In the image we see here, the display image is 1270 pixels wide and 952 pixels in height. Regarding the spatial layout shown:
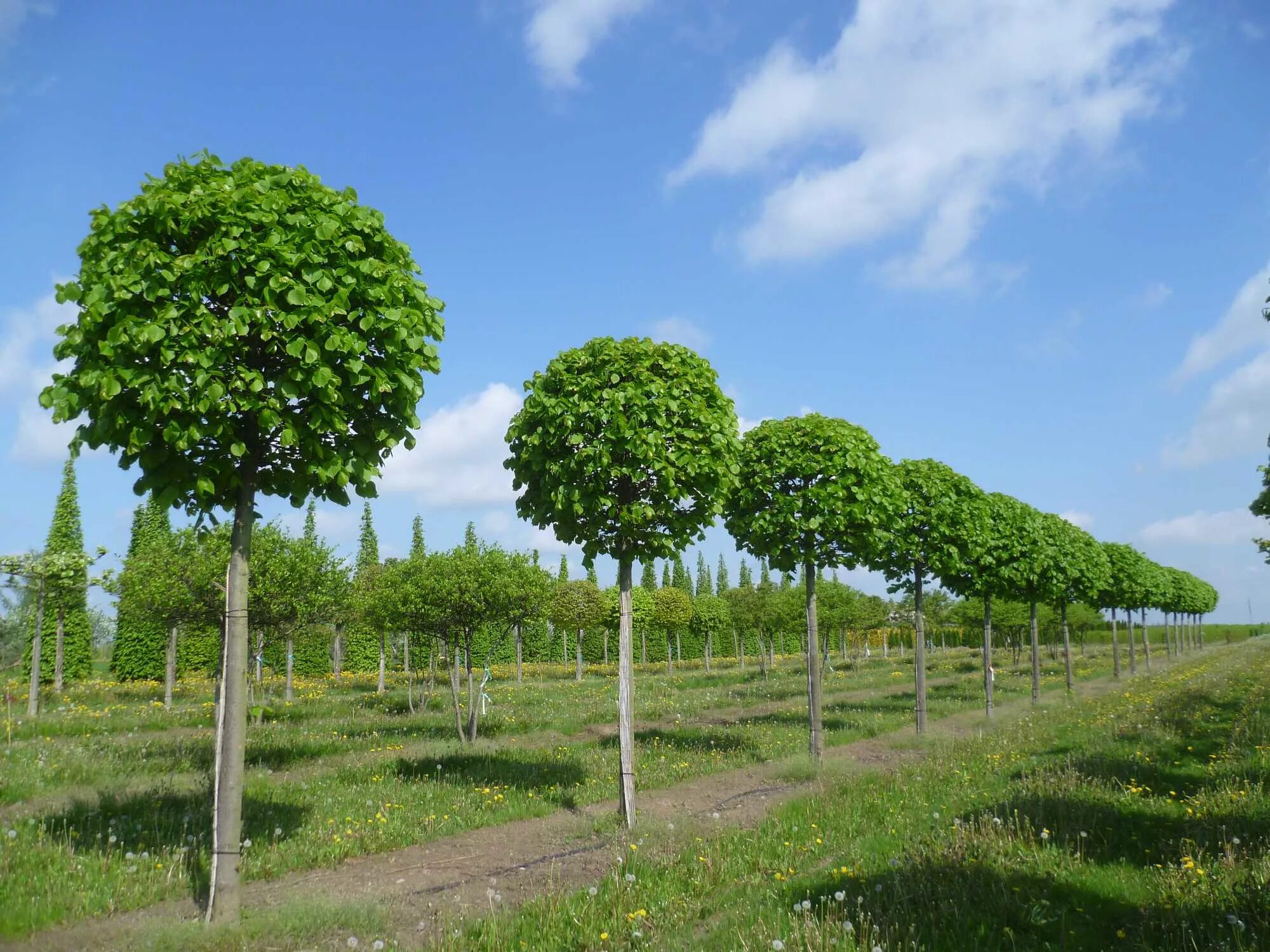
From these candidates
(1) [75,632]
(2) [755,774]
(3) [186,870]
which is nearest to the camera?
Result: (3) [186,870]

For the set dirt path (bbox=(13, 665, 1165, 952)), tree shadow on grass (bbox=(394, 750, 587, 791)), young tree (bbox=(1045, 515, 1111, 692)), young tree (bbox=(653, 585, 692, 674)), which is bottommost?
tree shadow on grass (bbox=(394, 750, 587, 791))

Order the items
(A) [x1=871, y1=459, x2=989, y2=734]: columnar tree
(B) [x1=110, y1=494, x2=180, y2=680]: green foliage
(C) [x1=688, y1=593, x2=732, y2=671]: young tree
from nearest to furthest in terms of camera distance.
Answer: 1. (A) [x1=871, y1=459, x2=989, y2=734]: columnar tree
2. (B) [x1=110, y1=494, x2=180, y2=680]: green foliage
3. (C) [x1=688, y1=593, x2=732, y2=671]: young tree

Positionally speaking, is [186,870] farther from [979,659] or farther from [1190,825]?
[979,659]

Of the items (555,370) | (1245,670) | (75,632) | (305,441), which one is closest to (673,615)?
(1245,670)

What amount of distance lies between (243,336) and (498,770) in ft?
35.3

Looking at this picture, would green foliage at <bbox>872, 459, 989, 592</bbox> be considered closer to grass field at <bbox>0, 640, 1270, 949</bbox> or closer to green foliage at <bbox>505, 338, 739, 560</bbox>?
grass field at <bbox>0, 640, 1270, 949</bbox>

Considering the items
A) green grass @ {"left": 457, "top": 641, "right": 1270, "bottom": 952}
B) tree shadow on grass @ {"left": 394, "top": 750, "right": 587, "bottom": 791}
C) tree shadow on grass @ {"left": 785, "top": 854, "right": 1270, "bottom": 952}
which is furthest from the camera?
tree shadow on grass @ {"left": 394, "top": 750, "right": 587, "bottom": 791}

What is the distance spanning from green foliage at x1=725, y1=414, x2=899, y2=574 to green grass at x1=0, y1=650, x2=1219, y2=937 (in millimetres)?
4617

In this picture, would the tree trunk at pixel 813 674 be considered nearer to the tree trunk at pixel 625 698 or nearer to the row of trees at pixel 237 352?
the tree trunk at pixel 625 698

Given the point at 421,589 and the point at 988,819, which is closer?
the point at 988,819

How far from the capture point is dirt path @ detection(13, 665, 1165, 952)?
716 cm

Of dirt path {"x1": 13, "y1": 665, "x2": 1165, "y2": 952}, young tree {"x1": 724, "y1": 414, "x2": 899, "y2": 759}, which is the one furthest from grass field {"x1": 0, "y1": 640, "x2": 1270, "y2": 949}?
young tree {"x1": 724, "y1": 414, "x2": 899, "y2": 759}

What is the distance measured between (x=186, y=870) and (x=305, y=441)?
17.7 ft

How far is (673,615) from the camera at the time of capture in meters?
55.1
